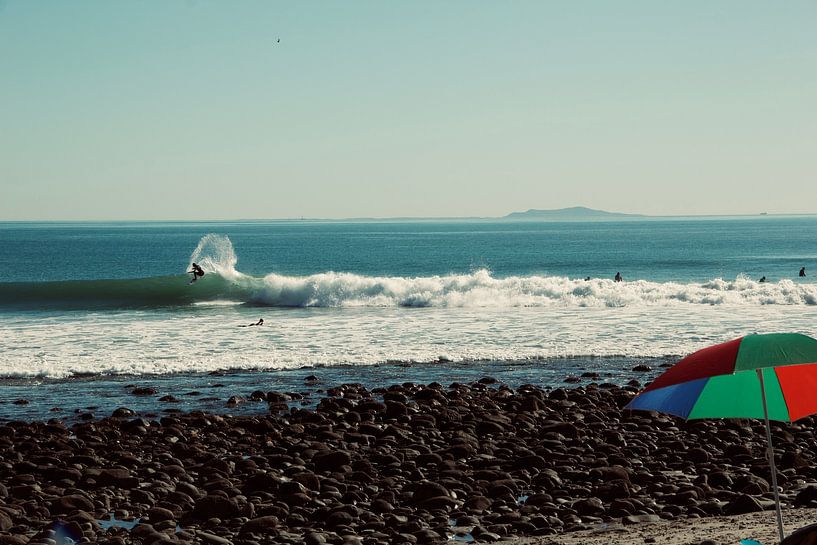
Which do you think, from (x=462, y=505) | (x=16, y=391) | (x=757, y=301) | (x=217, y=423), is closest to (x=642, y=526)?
(x=462, y=505)

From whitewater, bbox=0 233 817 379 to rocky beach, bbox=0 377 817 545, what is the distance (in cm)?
676

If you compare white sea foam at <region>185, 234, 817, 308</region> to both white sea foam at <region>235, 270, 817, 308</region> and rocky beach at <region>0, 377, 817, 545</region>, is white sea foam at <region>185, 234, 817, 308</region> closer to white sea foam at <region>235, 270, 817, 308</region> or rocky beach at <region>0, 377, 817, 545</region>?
white sea foam at <region>235, 270, 817, 308</region>

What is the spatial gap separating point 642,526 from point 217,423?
24.5 ft

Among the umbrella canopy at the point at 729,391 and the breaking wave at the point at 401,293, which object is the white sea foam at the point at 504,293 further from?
the umbrella canopy at the point at 729,391

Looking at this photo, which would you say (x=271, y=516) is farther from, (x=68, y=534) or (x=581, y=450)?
(x=581, y=450)

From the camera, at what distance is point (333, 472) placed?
443 inches

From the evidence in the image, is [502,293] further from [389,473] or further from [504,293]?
[389,473]

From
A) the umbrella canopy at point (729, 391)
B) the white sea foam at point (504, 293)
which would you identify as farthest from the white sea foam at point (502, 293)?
the umbrella canopy at point (729, 391)

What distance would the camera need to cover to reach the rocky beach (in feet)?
29.5

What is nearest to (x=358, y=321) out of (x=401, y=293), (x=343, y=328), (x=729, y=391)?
(x=343, y=328)

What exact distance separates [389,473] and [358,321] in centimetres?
1979

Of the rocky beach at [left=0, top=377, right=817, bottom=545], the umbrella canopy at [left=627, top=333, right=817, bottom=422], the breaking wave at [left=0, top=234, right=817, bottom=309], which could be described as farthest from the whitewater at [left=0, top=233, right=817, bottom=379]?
the umbrella canopy at [left=627, top=333, right=817, bottom=422]

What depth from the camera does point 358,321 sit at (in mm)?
30875

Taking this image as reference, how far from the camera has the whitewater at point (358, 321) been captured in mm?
22281
